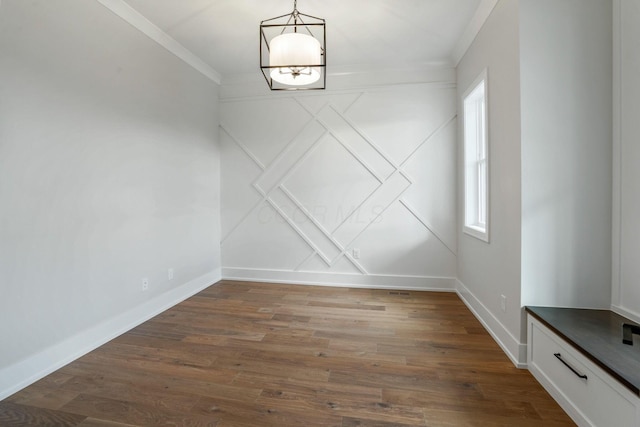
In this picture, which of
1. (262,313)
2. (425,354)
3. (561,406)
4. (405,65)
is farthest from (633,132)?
(262,313)

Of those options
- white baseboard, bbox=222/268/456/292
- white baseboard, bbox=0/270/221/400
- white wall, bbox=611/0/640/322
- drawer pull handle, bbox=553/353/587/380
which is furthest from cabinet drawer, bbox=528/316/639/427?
white baseboard, bbox=0/270/221/400

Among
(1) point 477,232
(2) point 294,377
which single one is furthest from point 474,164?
(2) point 294,377

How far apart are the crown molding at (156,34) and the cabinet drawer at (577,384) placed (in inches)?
147

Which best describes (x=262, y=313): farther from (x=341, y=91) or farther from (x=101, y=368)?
(x=341, y=91)

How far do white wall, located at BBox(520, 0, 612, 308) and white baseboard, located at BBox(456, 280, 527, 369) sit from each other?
1.07ft

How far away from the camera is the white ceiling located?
231cm

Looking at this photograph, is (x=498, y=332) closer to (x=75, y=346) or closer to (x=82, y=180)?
(x=75, y=346)

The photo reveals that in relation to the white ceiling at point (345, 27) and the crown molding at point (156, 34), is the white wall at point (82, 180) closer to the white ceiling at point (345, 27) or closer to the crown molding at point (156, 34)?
the crown molding at point (156, 34)

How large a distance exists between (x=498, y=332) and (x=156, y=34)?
3896mm

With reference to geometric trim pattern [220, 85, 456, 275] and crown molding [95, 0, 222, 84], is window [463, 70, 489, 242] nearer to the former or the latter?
geometric trim pattern [220, 85, 456, 275]

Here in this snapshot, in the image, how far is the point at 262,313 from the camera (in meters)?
2.70

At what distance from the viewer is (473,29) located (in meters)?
2.55

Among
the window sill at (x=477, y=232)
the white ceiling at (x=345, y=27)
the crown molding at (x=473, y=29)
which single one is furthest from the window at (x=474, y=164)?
the white ceiling at (x=345, y=27)

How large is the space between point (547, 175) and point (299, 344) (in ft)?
6.67
